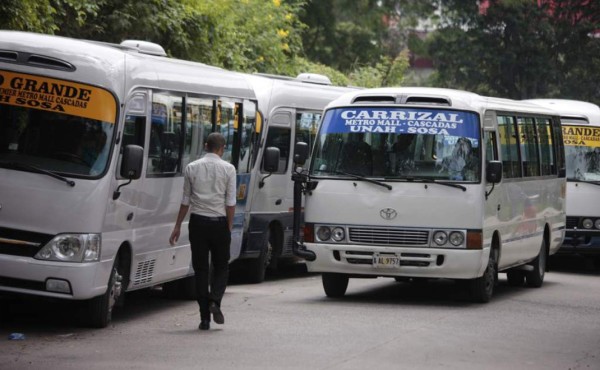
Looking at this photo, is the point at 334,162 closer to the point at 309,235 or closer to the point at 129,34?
the point at 309,235

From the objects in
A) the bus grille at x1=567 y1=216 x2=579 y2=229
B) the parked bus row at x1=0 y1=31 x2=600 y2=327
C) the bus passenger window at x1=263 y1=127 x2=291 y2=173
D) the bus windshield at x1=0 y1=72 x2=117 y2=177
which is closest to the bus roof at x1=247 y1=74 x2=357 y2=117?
the parked bus row at x1=0 y1=31 x2=600 y2=327

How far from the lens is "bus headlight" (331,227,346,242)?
16766mm

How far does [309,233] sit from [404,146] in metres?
1.51

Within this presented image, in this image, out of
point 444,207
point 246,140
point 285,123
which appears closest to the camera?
point 444,207

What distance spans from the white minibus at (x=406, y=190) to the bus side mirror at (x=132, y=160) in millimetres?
3899

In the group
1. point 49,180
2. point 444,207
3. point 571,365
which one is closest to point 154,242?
point 49,180

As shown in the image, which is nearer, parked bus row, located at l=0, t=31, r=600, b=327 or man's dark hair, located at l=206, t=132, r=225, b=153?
parked bus row, located at l=0, t=31, r=600, b=327

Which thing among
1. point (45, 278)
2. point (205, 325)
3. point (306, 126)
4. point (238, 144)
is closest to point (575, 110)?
point (306, 126)

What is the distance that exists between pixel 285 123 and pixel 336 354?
9334mm

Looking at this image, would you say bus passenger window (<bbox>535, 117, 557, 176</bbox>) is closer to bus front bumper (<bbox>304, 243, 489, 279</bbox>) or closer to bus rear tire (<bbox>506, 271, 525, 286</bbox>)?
bus rear tire (<bbox>506, 271, 525, 286</bbox>)

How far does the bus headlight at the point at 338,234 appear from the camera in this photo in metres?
16.8

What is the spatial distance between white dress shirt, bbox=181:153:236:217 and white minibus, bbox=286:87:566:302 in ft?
10.9

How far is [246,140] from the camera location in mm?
18547

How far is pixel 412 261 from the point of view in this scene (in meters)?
16.5
